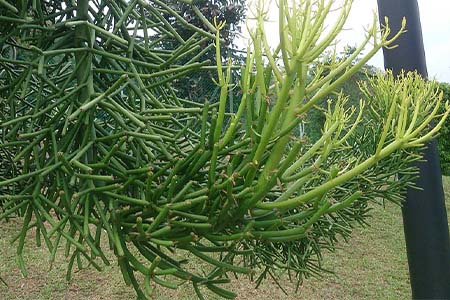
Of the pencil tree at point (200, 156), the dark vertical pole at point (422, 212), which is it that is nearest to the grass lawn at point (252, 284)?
the dark vertical pole at point (422, 212)

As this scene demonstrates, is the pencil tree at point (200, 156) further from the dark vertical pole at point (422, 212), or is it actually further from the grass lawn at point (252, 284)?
the grass lawn at point (252, 284)

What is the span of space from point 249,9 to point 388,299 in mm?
3542

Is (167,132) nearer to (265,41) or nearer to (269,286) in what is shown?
(265,41)

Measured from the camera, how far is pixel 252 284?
386cm

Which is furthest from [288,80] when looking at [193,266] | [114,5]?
[193,266]

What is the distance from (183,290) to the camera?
3506 millimetres

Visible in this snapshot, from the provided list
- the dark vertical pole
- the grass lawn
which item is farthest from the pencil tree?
the grass lawn

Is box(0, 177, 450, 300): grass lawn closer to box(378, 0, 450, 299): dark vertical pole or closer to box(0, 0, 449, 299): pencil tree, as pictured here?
box(378, 0, 450, 299): dark vertical pole

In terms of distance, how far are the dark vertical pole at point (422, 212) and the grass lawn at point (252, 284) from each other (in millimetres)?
886

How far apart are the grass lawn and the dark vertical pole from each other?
0.89m

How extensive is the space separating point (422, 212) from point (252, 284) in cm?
219

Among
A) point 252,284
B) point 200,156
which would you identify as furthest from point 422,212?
point 252,284

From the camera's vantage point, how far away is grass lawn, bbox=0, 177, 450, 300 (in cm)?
334

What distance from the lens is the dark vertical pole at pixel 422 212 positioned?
1899mm
